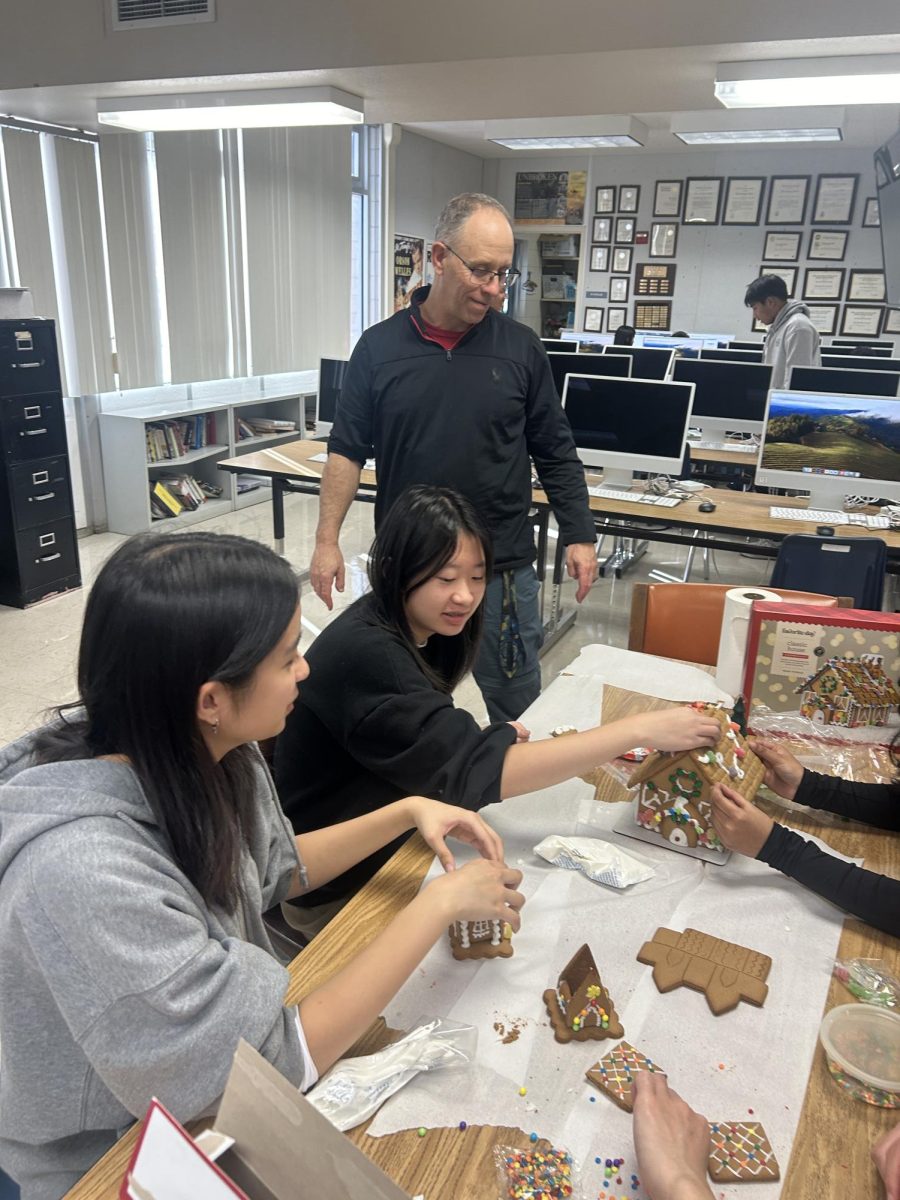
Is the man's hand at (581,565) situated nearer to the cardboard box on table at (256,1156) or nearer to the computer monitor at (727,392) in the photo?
the cardboard box on table at (256,1156)

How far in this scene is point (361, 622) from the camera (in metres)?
1.35

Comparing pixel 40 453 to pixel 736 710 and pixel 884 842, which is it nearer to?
pixel 736 710

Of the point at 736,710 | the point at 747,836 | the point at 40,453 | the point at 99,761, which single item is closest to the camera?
the point at 99,761

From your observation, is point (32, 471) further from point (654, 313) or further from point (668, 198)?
point (668, 198)

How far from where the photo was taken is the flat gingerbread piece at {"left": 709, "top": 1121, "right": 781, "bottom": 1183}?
2.42ft

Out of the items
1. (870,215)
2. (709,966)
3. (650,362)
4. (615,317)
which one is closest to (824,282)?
(870,215)

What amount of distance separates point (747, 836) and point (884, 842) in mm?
276

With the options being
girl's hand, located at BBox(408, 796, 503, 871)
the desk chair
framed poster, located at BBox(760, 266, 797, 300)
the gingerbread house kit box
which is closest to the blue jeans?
the desk chair

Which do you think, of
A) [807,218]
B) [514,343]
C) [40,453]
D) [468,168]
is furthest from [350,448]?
[468,168]

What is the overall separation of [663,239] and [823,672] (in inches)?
319

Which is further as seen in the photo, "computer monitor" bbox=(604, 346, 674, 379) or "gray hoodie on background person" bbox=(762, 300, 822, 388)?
"gray hoodie on background person" bbox=(762, 300, 822, 388)

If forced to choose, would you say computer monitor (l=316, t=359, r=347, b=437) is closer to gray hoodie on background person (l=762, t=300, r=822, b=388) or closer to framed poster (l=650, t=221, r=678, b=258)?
gray hoodie on background person (l=762, t=300, r=822, b=388)

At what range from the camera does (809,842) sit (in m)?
1.16

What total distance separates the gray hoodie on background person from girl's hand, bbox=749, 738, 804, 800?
4338mm
